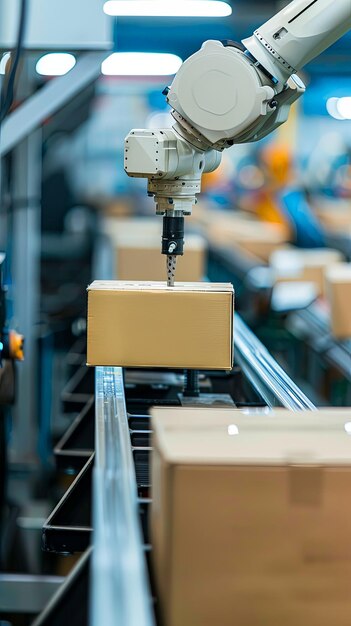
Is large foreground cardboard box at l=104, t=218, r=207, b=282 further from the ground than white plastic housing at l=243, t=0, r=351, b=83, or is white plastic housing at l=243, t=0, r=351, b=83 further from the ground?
Result: white plastic housing at l=243, t=0, r=351, b=83

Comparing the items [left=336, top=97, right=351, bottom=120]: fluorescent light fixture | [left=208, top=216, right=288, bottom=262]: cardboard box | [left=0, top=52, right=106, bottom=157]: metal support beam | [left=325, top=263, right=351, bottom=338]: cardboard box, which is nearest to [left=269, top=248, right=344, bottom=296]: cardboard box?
[left=325, top=263, right=351, bottom=338]: cardboard box

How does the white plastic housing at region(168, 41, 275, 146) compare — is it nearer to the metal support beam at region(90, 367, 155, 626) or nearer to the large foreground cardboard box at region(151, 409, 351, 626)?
the metal support beam at region(90, 367, 155, 626)

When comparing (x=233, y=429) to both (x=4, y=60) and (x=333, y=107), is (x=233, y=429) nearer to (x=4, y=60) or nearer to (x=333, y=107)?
(x=4, y=60)

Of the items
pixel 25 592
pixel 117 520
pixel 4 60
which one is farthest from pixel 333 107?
pixel 117 520

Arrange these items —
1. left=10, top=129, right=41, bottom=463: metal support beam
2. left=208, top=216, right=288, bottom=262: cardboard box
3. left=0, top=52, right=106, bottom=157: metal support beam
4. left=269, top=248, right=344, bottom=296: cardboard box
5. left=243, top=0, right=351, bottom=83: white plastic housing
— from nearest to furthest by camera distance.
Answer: left=243, top=0, right=351, bottom=83: white plastic housing → left=0, top=52, right=106, bottom=157: metal support beam → left=10, top=129, right=41, bottom=463: metal support beam → left=269, top=248, right=344, bottom=296: cardboard box → left=208, top=216, right=288, bottom=262: cardboard box

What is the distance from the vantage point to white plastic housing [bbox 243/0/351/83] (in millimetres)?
2504

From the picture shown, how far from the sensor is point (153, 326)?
2646mm

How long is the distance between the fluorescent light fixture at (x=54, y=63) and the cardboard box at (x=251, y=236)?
8.88 ft

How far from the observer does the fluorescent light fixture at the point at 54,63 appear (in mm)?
A: 4276

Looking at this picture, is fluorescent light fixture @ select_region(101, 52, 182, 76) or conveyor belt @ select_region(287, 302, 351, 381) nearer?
conveyor belt @ select_region(287, 302, 351, 381)

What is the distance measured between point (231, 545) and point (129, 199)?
14175mm

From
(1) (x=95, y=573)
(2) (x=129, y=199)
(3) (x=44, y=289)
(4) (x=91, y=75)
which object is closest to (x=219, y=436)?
(1) (x=95, y=573)

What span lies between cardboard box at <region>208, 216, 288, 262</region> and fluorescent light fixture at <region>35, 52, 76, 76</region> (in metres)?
2.71

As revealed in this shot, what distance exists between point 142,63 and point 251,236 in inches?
64.0
